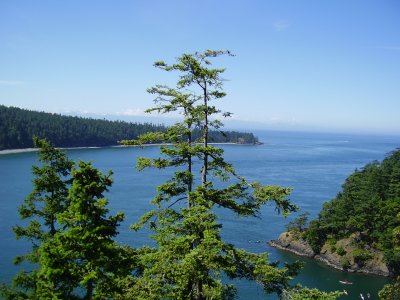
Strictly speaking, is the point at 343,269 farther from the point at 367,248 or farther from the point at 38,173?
the point at 38,173

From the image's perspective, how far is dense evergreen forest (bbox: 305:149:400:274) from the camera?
51.3 metres

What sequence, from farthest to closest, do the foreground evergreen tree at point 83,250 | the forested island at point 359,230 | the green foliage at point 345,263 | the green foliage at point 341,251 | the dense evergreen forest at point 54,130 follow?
1. the dense evergreen forest at point 54,130
2. the green foliage at point 341,251
3. the green foliage at point 345,263
4. the forested island at point 359,230
5. the foreground evergreen tree at point 83,250

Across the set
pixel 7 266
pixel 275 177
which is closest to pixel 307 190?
pixel 275 177

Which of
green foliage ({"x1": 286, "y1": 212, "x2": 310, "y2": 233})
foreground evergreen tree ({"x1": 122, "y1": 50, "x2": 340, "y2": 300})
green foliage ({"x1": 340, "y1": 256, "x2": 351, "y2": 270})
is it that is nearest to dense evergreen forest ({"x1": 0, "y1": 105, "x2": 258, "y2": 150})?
green foliage ({"x1": 286, "y1": 212, "x2": 310, "y2": 233})

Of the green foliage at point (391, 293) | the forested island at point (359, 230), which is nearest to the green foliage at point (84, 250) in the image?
the green foliage at point (391, 293)

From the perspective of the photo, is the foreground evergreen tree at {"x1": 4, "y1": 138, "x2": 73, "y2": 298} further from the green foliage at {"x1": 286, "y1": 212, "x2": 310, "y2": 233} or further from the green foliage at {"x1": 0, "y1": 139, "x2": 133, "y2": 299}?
the green foliage at {"x1": 286, "y1": 212, "x2": 310, "y2": 233}

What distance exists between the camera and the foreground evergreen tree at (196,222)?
10.7 meters

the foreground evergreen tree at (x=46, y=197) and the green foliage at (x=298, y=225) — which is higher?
the foreground evergreen tree at (x=46, y=197)

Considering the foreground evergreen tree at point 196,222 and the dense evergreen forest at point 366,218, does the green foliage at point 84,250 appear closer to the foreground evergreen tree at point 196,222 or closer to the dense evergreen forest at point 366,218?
the foreground evergreen tree at point 196,222

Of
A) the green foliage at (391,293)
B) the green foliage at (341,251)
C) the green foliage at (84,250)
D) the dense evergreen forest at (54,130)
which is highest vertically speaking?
the dense evergreen forest at (54,130)

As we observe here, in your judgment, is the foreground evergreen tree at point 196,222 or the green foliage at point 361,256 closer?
the foreground evergreen tree at point 196,222

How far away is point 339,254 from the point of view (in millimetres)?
53594

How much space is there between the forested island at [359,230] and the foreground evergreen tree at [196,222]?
42.4 metres

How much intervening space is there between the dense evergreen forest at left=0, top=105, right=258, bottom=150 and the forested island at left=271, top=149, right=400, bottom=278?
77.0m
